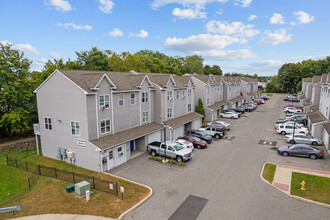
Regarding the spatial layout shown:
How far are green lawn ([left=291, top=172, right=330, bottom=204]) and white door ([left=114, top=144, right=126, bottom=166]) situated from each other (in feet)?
51.6

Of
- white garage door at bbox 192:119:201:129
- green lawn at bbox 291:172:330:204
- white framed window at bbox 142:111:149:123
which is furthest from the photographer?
white garage door at bbox 192:119:201:129

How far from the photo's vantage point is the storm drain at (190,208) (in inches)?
528

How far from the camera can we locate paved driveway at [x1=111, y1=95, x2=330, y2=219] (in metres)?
13.8

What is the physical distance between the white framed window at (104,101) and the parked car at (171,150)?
7192 mm

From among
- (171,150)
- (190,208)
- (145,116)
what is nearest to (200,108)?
(145,116)

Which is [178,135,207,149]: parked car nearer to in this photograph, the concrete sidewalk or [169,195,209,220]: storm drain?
the concrete sidewalk

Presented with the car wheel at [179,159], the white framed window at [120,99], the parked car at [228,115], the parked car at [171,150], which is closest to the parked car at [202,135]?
the parked car at [171,150]

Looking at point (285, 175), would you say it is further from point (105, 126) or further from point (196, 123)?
point (196, 123)

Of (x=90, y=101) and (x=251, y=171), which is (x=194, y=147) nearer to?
(x=251, y=171)

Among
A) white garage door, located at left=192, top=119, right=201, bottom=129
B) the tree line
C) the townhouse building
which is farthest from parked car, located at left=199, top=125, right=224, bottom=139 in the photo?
the tree line

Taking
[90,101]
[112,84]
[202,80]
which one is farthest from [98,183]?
[202,80]

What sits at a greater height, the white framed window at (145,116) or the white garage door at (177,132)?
the white framed window at (145,116)

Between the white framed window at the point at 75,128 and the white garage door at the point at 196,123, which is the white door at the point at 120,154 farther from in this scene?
the white garage door at the point at 196,123

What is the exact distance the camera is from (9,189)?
18.3 meters
